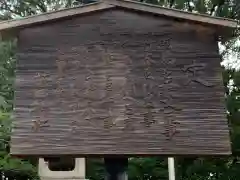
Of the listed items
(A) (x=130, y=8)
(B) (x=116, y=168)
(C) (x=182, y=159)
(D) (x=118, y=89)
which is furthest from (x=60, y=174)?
(A) (x=130, y=8)

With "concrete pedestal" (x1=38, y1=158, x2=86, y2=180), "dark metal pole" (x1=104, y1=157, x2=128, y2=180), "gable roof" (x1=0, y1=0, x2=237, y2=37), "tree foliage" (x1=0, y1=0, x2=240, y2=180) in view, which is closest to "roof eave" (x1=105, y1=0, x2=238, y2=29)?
"gable roof" (x1=0, y1=0, x2=237, y2=37)

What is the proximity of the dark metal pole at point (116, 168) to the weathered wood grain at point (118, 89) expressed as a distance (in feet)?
1.19

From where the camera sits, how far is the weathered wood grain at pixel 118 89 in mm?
3475

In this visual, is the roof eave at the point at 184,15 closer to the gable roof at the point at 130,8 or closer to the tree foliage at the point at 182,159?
the gable roof at the point at 130,8

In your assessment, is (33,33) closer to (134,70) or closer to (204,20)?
(134,70)

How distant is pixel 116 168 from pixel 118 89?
2.50 ft

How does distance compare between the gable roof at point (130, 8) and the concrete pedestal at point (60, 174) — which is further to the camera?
the concrete pedestal at point (60, 174)

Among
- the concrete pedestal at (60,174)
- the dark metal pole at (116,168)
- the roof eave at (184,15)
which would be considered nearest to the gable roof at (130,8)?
the roof eave at (184,15)

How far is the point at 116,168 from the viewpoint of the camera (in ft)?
12.3

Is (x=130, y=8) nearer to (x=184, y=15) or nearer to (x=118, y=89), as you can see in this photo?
(x=184, y=15)

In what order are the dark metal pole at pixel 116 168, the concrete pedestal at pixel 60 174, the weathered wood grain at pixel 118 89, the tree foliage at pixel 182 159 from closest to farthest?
the weathered wood grain at pixel 118 89 < the dark metal pole at pixel 116 168 < the concrete pedestal at pixel 60 174 < the tree foliage at pixel 182 159

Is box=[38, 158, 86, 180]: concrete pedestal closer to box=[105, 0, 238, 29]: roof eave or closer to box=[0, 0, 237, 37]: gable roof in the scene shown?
box=[0, 0, 237, 37]: gable roof

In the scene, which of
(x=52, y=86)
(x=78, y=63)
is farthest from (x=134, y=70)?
(x=52, y=86)

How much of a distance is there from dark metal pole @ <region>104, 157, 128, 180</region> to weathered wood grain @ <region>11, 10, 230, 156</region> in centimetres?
Answer: 36
